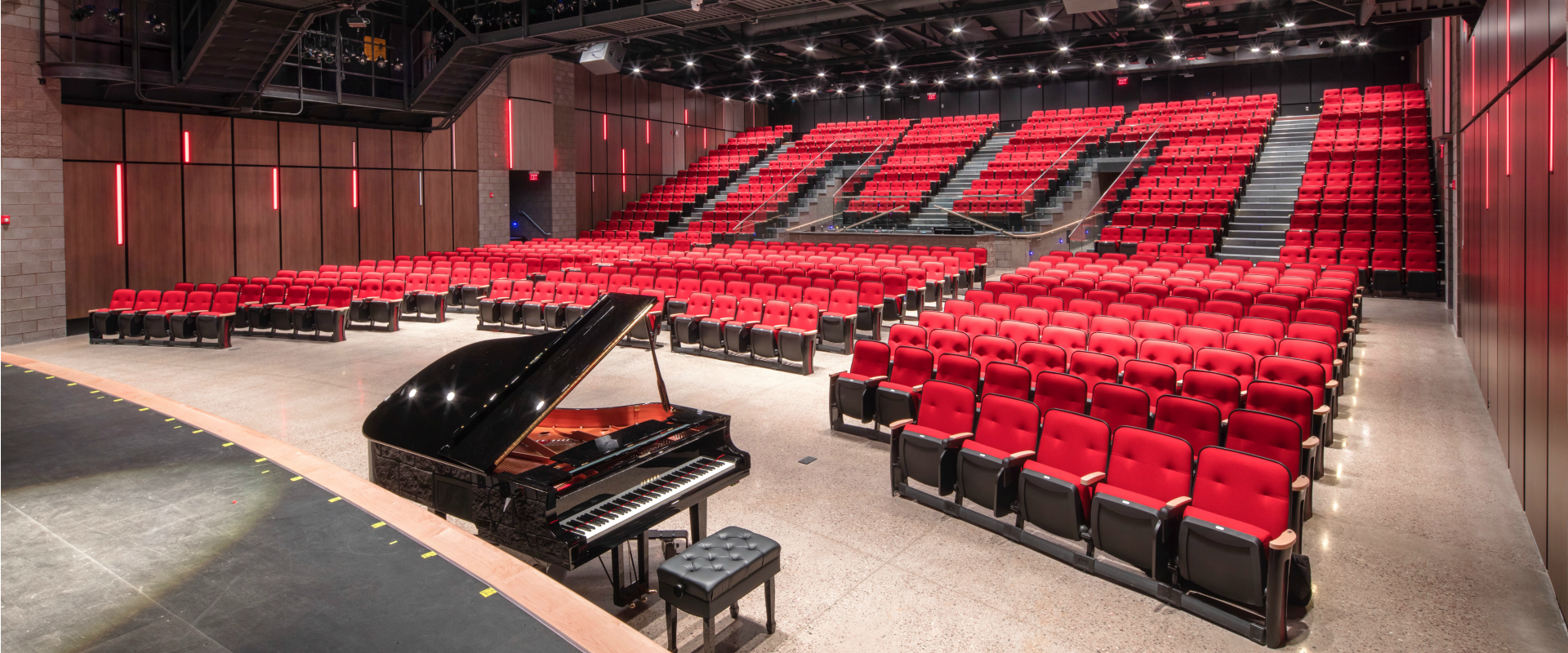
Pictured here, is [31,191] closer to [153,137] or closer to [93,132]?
[93,132]

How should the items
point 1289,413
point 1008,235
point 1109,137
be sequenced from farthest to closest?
point 1109,137 < point 1008,235 < point 1289,413

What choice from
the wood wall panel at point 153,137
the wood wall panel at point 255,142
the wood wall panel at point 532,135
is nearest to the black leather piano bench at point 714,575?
the wood wall panel at point 153,137

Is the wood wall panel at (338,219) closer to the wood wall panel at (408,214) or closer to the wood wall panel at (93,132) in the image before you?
the wood wall panel at (408,214)

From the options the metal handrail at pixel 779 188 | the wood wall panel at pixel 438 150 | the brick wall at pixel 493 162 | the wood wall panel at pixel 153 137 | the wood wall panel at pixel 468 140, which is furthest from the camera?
the brick wall at pixel 493 162

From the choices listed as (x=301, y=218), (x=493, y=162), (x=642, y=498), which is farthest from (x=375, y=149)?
(x=642, y=498)

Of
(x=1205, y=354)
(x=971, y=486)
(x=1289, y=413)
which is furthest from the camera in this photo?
(x=1205, y=354)

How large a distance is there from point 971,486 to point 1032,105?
22.9 meters

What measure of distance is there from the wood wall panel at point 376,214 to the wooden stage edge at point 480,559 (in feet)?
42.6

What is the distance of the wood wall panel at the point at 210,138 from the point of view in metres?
12.4

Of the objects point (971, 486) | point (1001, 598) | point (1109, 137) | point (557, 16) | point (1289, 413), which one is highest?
point (557, 16)

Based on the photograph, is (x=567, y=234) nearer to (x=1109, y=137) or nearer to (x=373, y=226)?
(x=373, y=226)

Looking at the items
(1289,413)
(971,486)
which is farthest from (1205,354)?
(971,486)

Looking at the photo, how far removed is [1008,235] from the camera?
44.4 ft

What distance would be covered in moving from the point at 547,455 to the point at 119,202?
Answer: 11353mm
